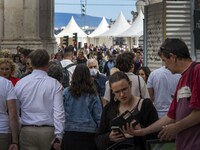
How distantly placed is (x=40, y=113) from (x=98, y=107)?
800 mm

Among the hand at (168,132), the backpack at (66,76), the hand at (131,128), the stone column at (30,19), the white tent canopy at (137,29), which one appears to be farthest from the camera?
the white tent canopy at (137,29)

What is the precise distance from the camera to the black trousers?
295 inches

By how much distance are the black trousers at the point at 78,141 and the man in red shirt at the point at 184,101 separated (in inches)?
103

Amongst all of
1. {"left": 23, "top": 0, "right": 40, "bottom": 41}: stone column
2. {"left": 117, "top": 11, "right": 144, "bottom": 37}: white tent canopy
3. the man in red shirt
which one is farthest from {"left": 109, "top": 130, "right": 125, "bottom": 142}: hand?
{"left": 117, "top": 11, "right": 144, "bottom": 37}: white tent canopy

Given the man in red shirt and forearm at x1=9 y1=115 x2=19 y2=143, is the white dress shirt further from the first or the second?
the man in red shirt

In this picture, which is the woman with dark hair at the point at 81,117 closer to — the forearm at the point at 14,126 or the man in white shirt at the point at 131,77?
the man in white shirt at the point at 131,77

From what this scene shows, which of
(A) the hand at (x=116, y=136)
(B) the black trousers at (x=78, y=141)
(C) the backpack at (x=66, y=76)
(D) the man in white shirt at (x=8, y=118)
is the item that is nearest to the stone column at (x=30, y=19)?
(C) the backpack at (x=66, y=76)

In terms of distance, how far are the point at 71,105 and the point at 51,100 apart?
1.57 ft

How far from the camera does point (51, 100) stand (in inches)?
279

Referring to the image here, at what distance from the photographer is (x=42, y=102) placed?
704 centimetres

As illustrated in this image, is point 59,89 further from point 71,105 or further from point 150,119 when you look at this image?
point 150,119

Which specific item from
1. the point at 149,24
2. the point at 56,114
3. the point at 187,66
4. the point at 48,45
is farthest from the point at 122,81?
the point at 48,45

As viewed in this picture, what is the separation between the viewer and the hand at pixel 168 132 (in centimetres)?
474

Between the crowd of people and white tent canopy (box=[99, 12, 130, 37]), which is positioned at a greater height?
white tent canopy (box=[99, 12, 130, 37])
